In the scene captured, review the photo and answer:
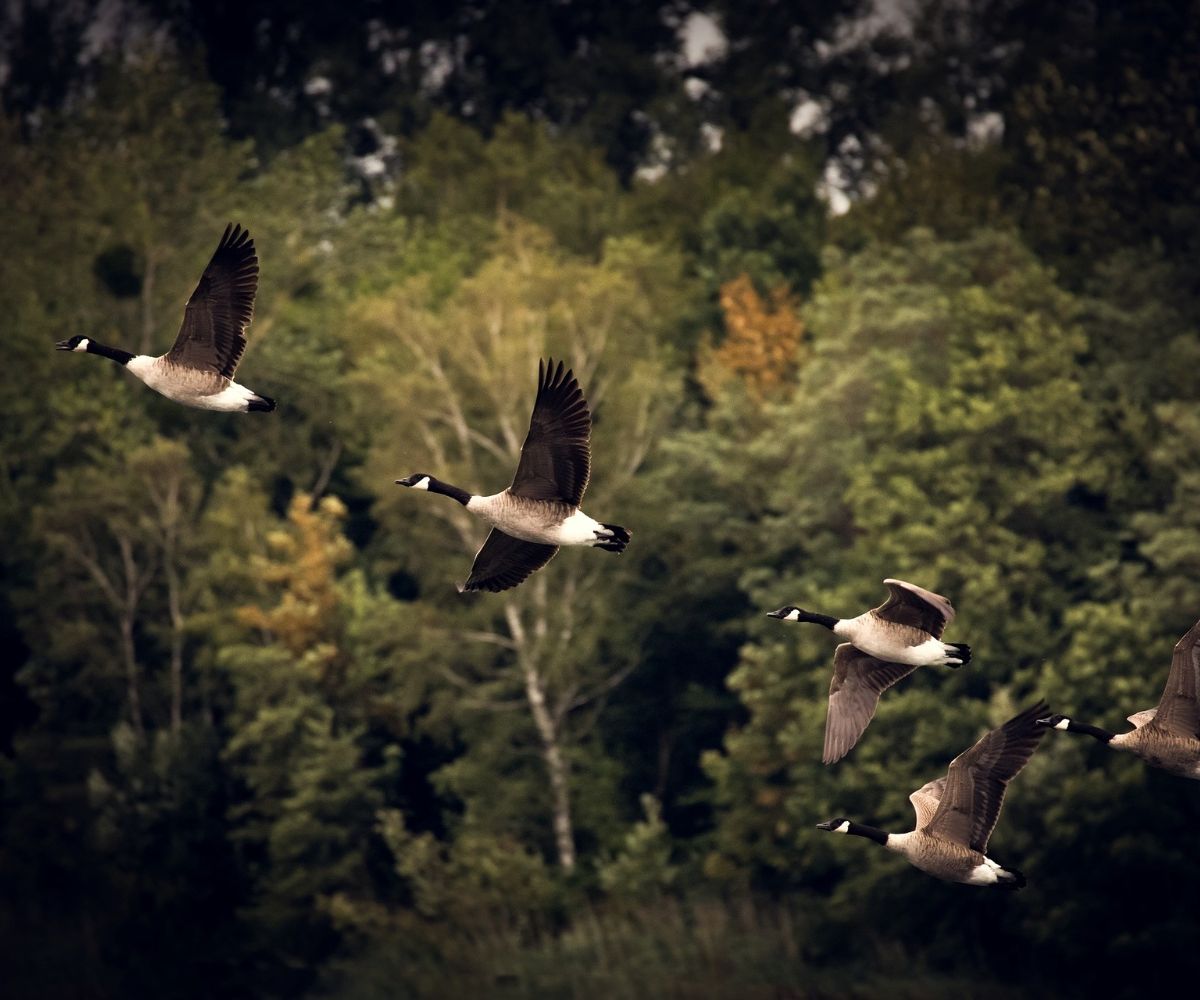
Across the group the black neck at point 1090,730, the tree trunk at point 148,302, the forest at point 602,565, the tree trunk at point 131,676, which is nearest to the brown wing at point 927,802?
the black neck at point 1090,730

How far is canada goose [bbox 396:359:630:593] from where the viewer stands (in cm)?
1878

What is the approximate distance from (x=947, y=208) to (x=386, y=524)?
17.2 m

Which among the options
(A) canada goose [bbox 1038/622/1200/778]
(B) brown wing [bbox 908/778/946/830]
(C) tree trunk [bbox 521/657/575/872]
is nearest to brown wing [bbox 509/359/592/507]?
(B) brown wing [bbox 908/778/946/830]

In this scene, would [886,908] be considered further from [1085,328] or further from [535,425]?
[535,425]

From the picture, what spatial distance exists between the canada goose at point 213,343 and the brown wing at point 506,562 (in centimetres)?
268

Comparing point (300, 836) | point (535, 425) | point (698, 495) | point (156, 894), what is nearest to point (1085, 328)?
point (698, 495)

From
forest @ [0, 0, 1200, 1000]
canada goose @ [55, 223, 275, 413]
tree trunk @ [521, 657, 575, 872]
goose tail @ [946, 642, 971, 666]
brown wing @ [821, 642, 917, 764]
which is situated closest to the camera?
goose tail @ [946, 642, 971, 666]

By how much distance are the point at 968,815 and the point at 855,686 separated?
5.82 ft

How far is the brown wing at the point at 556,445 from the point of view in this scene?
18734 millimetres

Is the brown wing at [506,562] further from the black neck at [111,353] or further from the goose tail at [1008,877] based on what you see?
the goose tail at [1008,877]

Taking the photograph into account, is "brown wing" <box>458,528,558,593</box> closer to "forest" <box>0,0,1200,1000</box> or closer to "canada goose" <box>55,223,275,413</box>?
"canada goose" <box>55,223,275,413</box>

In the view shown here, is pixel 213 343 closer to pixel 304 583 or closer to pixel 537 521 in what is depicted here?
pixel 537 521

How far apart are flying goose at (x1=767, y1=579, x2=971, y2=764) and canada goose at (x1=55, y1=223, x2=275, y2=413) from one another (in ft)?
17.1

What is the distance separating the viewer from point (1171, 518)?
4025cm
